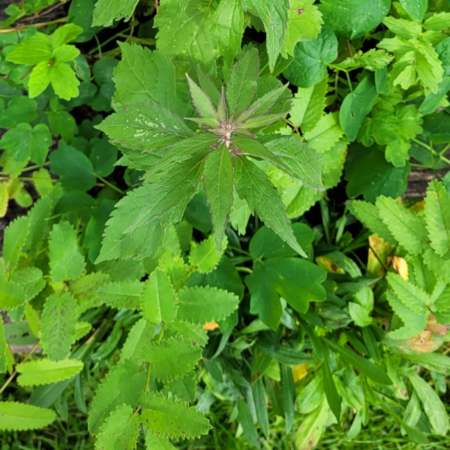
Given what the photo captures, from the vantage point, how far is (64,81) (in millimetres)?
1014

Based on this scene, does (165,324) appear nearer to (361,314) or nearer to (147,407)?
(147,407)

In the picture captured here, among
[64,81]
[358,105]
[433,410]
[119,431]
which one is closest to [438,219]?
[358,105]

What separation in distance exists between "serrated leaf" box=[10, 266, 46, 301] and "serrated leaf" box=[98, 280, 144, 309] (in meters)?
0.17

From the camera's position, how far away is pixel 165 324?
0.96 m

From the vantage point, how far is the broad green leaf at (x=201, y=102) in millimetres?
592

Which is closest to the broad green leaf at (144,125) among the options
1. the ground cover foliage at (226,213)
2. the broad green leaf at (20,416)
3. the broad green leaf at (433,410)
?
the ground cover foliage at (226,213)

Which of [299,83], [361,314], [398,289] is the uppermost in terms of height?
[299,83]

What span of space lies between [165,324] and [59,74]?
742mm

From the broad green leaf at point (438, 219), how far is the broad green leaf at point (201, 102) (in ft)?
2.19

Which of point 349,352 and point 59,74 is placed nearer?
point 59,74

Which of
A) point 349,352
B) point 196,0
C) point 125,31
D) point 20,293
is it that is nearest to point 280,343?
point 349,352

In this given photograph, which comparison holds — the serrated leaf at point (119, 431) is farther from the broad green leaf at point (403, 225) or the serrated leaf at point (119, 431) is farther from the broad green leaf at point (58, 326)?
the broad green leaf at point (403, 225)

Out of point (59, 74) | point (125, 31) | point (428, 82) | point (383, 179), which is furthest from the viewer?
point (125, 31)

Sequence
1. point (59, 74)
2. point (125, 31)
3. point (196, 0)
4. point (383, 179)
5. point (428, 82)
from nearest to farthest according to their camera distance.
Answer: point (196, 0) < point (428, 82) < point (59, 74) < point (383, 179) < point (125, 31)
